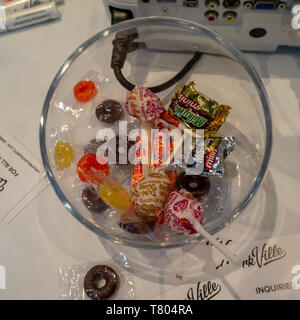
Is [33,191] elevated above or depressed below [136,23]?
below

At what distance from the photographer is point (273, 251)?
2.09 feet

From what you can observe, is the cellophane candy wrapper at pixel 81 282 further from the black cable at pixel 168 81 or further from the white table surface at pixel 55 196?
the black cable at pixel 168 81

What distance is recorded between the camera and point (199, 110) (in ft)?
2.14

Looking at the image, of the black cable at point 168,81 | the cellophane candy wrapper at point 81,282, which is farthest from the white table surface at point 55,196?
the black cable at point 168,81

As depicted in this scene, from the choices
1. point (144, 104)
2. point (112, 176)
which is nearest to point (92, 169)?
point (112, 176)

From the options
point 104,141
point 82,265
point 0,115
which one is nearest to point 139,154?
point 104,141

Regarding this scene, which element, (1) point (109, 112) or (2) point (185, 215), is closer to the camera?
(2) point (185, 215)

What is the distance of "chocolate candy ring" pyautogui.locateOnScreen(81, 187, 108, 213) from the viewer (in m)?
0.67

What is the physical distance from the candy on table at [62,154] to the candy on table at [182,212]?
21 cm

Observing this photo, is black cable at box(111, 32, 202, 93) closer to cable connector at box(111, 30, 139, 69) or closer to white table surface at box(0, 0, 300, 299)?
cable connector at box(111, 30, 139, 69)

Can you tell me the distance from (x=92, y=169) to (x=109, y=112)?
121 millimetres

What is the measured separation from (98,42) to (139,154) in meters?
0.23

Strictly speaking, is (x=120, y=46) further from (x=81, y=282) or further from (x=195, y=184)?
(x=81, y=282)
